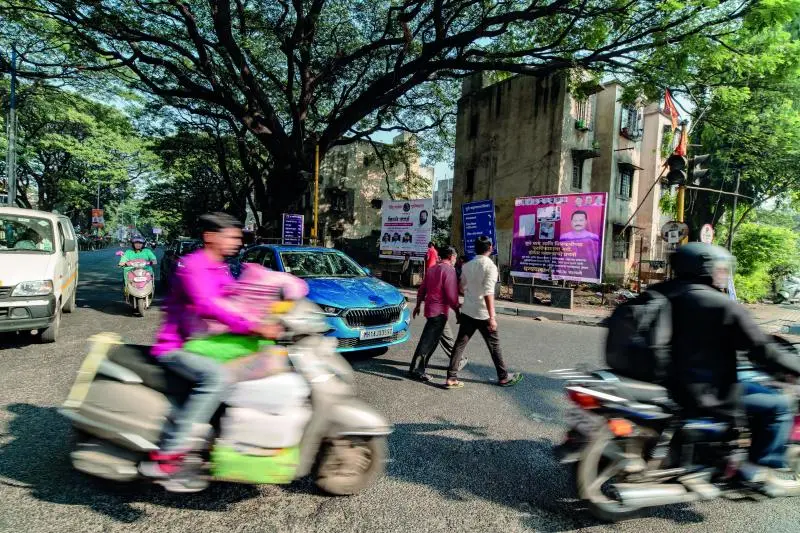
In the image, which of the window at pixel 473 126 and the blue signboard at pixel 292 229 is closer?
the blue signboard at pixel 292 229

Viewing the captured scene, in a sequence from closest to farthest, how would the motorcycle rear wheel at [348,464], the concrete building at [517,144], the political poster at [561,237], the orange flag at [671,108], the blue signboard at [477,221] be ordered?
the motorcycle rear wheel at [348,464] → the orange flag at [671,108] → the political poster at [561,237] → the blue signboard at [477,221] → the concrete building at [517,144]

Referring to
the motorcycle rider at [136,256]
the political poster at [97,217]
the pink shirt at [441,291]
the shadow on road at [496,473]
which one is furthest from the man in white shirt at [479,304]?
the political poster at [97,217]

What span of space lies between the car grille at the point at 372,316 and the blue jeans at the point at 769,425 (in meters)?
3.77

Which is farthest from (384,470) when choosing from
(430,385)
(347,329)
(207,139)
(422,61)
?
(207,139)

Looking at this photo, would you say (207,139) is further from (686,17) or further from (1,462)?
(1,462)

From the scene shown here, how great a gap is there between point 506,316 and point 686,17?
25.0 feet

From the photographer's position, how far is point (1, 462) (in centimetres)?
298

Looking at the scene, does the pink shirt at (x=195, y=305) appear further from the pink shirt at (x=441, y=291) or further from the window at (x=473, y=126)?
the window at (x=473, y=126)

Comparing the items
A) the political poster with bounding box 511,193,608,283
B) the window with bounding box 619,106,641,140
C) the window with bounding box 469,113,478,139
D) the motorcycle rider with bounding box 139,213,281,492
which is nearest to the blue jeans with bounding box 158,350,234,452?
the motorcycle rider with bounding box 139,213,281,492

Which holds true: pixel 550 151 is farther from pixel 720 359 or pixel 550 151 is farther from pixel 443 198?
pixel 443 198

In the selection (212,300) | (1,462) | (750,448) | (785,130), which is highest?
(785,130)

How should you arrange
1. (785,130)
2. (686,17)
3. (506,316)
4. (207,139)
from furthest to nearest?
1. (207,139)
2. (785,130)
3. (506,316)
4. (686,17)

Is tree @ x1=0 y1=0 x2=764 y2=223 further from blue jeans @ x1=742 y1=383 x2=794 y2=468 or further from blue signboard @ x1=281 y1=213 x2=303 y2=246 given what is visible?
blue jeans @ x1=742 y1=383 x2=794 y2=468

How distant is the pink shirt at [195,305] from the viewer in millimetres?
2506
